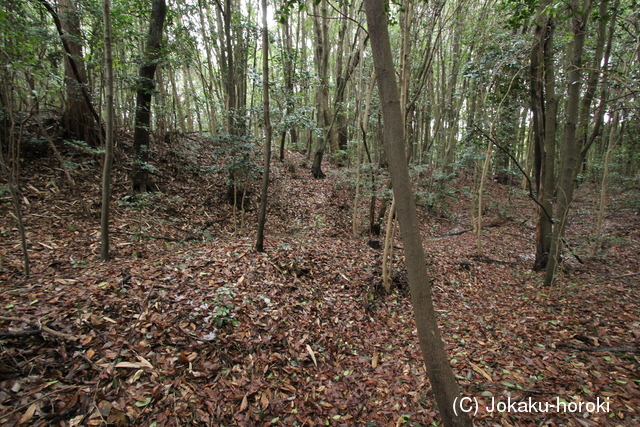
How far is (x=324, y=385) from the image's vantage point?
325 cm

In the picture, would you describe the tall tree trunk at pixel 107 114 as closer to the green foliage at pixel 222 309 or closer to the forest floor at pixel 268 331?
the forest floor at pixel 268 331

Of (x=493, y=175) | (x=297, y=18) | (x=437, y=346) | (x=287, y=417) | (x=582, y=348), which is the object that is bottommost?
(x=287, y=417)

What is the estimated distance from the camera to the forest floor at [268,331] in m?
2.54

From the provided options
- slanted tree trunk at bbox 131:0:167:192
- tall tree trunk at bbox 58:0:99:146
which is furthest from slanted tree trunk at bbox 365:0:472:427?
tall tree trunk at bbox 58:0:99:146

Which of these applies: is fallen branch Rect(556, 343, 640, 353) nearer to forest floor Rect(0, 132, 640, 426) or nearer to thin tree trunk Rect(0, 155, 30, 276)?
forest floor Rect(0, 132, 640, 426)

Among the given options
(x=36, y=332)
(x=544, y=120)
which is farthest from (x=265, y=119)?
(x=544, y=120)

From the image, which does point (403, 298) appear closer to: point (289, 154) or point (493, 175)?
point (289, 154)

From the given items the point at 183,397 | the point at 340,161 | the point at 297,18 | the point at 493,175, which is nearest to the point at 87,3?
the point at 183,397

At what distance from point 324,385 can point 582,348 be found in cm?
315

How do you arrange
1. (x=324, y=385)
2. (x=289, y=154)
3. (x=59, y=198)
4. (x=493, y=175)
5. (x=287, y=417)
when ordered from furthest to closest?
(x=493, y=175) < (x=289, y=154) < (x=59, y=198) < (x=324, y=385) < (x=287, y=417)

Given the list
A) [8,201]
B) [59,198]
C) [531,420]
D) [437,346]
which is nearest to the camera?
[437,346]

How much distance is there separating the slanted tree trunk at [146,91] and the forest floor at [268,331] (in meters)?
0.62

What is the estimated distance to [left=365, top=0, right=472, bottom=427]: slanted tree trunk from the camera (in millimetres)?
1960

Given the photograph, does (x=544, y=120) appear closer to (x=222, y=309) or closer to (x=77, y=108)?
(x=222, y=309)
